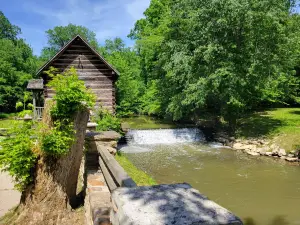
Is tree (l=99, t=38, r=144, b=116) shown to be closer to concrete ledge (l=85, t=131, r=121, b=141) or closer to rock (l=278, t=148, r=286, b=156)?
rock (l=278, t=148, r=286, b=156)

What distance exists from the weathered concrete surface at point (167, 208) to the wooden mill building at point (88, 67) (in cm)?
1587

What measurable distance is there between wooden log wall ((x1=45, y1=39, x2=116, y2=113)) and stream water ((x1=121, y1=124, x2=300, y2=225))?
335 cm

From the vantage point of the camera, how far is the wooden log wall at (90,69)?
57.7 feet

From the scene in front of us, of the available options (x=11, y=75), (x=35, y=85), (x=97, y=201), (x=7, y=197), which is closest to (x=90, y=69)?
(x=35, y=85)

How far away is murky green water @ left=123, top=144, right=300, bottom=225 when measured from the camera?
784cm

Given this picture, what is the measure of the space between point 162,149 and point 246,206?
8574mm

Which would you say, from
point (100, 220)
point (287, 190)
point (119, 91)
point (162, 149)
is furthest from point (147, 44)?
point (100, 220)

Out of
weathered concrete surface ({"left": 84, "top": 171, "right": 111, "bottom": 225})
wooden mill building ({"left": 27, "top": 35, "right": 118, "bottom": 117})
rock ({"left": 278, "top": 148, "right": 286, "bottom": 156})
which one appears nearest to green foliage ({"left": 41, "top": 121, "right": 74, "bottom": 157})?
weathered concrete surface ({"left": 84, "top": 171, "right": 111, "bottom": 225})

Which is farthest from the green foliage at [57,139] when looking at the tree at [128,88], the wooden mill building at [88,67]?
the tree at [128,88]

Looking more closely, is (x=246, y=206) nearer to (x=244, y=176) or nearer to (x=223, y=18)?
(x=244, y=176)

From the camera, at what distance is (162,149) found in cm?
1633

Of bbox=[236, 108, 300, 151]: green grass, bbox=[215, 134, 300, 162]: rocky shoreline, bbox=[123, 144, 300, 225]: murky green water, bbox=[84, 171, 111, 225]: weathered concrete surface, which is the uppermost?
bbox=[84, 171, 111, 225]: weathered concrete surface

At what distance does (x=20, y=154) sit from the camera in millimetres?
4031

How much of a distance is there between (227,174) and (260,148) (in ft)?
15.3
